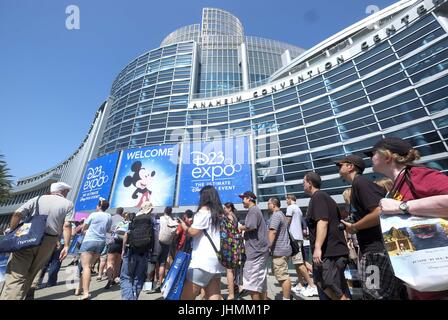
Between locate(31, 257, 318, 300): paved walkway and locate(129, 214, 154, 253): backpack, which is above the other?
locate(129, 214, 154, 253): backpack

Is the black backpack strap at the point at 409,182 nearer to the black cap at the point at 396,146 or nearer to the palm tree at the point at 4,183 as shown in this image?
the black cap at the point at 396,146

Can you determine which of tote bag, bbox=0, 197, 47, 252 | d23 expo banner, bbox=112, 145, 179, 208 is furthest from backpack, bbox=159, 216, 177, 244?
d23 expo banner, bbox=112, 145, 179, 208

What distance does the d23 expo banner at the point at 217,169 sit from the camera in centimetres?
2569

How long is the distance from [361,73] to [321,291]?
2996 cm

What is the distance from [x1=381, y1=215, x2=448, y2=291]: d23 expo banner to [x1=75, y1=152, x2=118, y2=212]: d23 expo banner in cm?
3059

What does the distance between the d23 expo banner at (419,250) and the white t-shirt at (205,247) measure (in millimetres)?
1641

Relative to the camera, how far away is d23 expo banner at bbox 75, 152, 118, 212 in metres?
28.3

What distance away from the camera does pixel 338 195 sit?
24.2m

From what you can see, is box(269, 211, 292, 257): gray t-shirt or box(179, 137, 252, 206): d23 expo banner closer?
box(269, 211, 292, 257): gray t-shirt

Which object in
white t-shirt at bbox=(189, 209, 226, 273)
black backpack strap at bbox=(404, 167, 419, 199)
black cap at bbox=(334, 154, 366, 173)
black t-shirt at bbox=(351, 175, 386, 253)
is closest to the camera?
black backpack strap at bbox=(404, 167, 419, 199)

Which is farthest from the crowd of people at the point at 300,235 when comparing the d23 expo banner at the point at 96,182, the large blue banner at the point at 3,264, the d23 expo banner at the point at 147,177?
the d23 expo banner at the point at 96,182

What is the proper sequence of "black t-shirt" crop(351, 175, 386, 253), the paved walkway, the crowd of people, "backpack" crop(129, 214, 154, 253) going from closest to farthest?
the crowd of people
"black t-shirt" crop(351, 175, 386, 253)
"backpack" crop(129, 214, 154, 253)
the paved walkway

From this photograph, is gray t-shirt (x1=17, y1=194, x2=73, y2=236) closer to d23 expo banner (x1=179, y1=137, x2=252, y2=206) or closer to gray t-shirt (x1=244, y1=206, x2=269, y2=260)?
gray t-shirt (x1=244, y1=206, x2=269, y2=260)

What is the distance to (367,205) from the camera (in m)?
2.05
